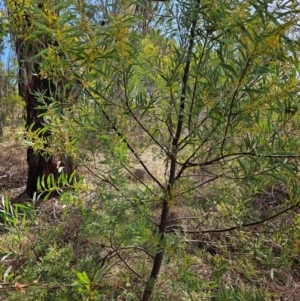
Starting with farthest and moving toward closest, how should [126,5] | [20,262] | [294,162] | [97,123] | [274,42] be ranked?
1. [20,262]
2. [97,123]
3. [294,162]
4. [126,5]
5. [274,42]

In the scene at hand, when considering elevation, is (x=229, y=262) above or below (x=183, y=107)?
below

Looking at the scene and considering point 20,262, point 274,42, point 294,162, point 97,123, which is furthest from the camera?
point 20,262

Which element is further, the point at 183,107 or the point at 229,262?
the point at 229,262

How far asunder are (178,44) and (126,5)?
0.23 meters

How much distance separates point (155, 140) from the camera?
3.41 ft

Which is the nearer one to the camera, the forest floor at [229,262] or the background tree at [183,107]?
the background tree at [183,107]

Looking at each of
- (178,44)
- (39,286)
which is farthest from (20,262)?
(178,44)

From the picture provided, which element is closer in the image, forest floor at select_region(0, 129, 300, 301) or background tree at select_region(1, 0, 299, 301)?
background tree at select_region(1, 0, 299, 301)

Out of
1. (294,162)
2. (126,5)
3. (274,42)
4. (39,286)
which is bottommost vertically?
(39,286)

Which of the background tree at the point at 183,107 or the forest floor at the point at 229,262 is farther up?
the background tree at the point at 183,107

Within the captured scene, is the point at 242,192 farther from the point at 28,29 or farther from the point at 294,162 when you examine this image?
the point at 28,29

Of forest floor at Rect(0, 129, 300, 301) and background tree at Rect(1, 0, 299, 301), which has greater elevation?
background tree at Rect(1, 0, 299, 301)

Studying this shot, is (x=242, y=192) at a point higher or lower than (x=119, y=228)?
higher

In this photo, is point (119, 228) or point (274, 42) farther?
point (119, 228)
